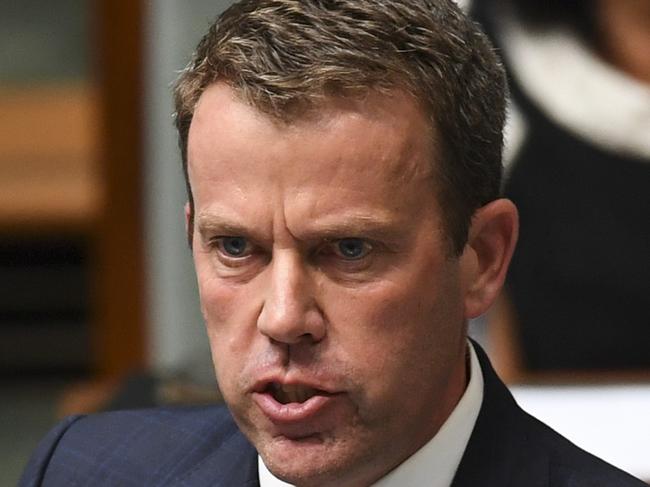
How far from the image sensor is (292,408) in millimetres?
1542

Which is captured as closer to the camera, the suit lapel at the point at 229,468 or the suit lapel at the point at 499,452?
the suit lapel at the point at 499,452

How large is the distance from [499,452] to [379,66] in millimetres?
470

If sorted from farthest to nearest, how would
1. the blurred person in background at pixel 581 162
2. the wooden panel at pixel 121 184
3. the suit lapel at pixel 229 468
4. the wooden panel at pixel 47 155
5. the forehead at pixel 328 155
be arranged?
the wooden panel at pixel 47 155 → the wooden panel at pixel 121 184 → the blurred person in background at pixel 581 162 → the suit lapel at pixel 229 468 → the forehead at pixel 328 155

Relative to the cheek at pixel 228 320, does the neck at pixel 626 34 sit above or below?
below

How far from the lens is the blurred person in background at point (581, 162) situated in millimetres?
3562

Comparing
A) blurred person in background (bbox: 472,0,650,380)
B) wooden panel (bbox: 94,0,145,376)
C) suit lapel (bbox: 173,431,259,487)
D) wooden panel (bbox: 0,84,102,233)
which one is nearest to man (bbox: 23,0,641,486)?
suit lapel (bbox: 173,431,259,487)

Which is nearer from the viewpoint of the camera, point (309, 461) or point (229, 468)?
point (309, 461)

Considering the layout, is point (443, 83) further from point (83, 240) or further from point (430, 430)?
point (83, 240)

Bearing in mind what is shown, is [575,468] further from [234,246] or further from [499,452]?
[234,246]

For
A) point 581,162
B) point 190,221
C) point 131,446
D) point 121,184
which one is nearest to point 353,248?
point 190,221

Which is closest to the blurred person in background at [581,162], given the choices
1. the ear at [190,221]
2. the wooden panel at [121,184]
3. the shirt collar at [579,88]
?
the shirt collar at [579,88]

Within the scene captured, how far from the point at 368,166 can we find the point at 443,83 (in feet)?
0.39

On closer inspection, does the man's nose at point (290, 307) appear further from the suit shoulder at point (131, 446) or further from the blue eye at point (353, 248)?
the suit shoulder at point (131, 446)

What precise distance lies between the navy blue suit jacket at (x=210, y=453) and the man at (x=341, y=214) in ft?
0.25
